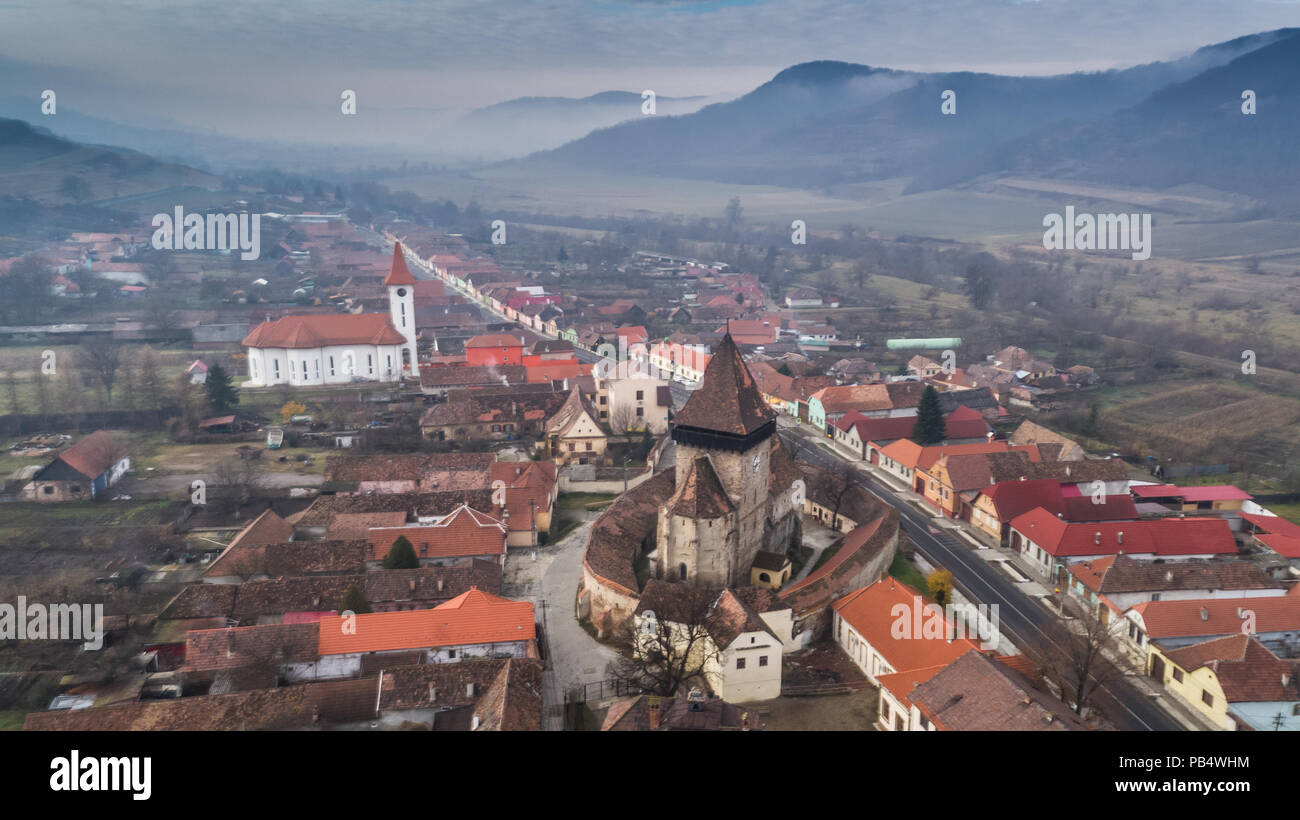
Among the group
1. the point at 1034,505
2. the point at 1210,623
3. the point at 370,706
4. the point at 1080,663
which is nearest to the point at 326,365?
the point at 370,706

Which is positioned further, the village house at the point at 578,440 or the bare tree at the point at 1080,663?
the village house at the point at 578,440

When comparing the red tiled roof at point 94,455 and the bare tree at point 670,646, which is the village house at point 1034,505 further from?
the red tiled roof at point 94,455

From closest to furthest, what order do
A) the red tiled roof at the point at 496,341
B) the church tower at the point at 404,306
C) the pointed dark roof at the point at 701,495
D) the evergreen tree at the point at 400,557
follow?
1. the pointed dark roof at the point at 701,495
2. the evergreen tree at the point at 400,557
3. the church tower at the point at 404,306
4. the red tiled roof at the point at 496,341

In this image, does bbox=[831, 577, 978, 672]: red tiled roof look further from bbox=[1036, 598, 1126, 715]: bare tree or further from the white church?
the white church

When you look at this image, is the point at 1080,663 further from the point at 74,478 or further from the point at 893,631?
the point at 74,478

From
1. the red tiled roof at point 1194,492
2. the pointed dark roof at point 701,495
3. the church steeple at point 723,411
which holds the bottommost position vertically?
the red tiled roof at point 1194,492

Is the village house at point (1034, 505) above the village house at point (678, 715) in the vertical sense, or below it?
above

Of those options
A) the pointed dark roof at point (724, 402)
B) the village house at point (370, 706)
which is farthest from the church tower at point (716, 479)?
the village house at point (370, 706)
